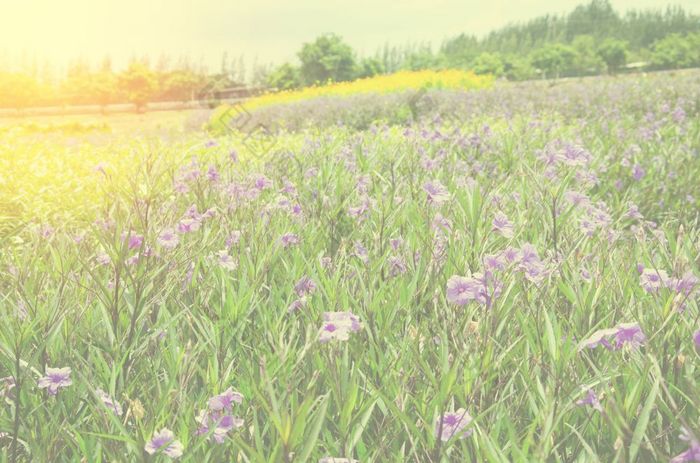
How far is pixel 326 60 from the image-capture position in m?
44.8

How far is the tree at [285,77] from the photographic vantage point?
48.8 meters

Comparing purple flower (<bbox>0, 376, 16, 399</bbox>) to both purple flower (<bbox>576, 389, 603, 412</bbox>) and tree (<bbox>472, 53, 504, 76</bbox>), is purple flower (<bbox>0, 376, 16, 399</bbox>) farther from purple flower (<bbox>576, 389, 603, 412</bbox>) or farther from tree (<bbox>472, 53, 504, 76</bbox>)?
tree (<bbox>472, 53, 504, 76</bbox>)

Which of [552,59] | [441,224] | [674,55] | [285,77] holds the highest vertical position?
[674,55]

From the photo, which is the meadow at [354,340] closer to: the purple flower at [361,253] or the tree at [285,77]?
the purple flower at [361,253]

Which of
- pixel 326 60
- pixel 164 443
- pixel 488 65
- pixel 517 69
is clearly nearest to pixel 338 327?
pixel 164 443

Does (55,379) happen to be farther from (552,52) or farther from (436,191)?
(552,52)

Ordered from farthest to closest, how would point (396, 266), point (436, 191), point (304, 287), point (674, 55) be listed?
point (674, 55), point (436, 191), point (396, 266), point (304, 287)

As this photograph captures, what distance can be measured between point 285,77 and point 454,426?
165 ft

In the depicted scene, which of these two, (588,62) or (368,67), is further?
(588,62)

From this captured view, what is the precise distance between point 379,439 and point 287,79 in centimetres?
5004

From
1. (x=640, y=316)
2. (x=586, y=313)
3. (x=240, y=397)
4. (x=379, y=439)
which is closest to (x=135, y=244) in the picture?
(x=240, y=397)

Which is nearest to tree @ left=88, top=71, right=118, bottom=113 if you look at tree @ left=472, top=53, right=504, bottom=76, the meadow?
tree @ left=472, top=53, right=504, bottom=76

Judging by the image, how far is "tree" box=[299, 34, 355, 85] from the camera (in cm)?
4500

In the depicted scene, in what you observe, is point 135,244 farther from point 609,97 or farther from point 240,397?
point 609,97
